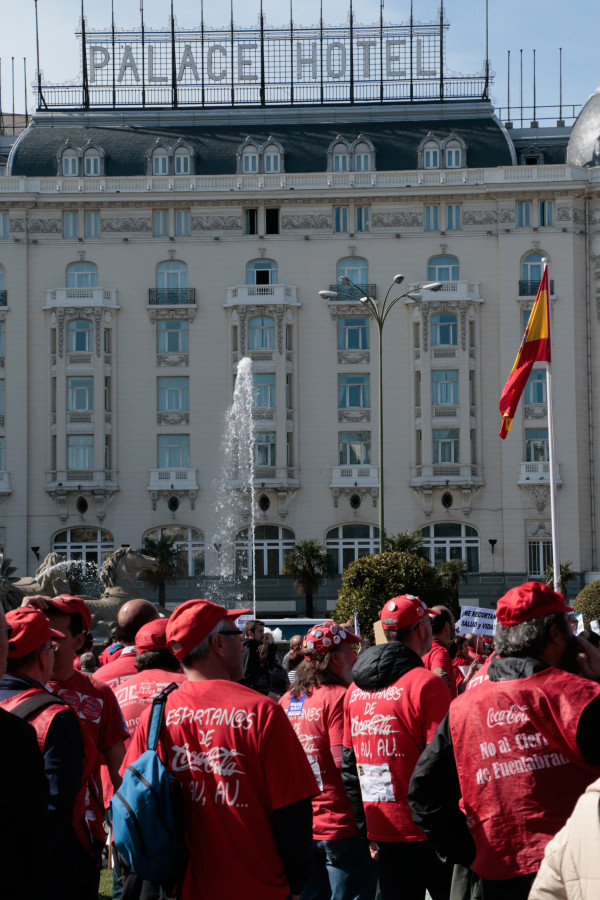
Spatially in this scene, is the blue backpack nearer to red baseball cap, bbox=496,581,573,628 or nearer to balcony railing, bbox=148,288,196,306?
red baseball cap, bbox=496,581,573,628

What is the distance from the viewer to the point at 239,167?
55188mm

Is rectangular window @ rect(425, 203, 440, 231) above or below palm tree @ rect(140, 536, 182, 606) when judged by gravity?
above

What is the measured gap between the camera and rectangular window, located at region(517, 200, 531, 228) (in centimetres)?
5359

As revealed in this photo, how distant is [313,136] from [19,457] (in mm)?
19624

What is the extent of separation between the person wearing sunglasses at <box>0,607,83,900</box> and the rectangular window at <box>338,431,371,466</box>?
159ft

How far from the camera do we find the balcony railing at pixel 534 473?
52031 millimetres

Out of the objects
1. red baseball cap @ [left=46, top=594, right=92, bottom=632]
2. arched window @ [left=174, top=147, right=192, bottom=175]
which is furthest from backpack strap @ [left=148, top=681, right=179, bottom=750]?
arched window @ [left=174, top=147, right=192, bottom=175]

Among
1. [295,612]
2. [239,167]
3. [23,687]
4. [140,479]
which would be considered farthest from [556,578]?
[239,167]

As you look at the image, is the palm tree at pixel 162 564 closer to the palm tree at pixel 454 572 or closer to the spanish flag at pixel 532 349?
the palm tree at pixel 454 572

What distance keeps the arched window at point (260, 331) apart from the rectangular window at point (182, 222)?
514 centimetres

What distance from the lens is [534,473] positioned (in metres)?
52.2

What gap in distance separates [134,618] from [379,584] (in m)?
22.8

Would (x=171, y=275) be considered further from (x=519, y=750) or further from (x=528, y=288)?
(x=519, y=750)

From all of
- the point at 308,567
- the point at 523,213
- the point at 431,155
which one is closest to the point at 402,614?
the point at 308,567
